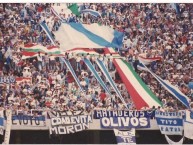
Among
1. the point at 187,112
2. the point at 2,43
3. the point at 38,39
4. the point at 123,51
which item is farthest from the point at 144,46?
the point at 2,43

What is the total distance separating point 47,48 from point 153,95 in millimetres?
1887

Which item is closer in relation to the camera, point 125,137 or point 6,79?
point 125,137

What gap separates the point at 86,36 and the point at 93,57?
0.37 m

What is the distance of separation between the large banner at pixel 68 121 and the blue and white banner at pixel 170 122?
1.10m

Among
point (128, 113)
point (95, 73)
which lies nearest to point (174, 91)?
point (128, 113)

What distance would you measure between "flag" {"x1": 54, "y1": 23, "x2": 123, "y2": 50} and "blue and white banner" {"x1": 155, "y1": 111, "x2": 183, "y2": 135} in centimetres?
134

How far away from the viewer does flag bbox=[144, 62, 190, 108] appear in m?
7.38

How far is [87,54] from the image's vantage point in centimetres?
749

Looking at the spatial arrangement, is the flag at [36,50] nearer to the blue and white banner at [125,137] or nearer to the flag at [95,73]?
the flag at [95,73]

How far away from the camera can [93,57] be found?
7.48m

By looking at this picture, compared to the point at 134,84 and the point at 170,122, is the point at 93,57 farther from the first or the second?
the point at 170,122

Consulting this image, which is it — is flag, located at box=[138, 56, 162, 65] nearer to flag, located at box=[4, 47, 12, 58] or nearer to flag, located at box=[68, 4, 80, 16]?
flag, located at box=[68, 4, 80, 16]

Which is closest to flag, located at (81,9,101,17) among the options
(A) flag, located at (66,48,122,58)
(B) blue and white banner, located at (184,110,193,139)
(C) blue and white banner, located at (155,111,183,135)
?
(A) flag, located at (66,48,122,58)

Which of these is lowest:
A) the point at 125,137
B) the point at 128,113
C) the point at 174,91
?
the point at 125,137
